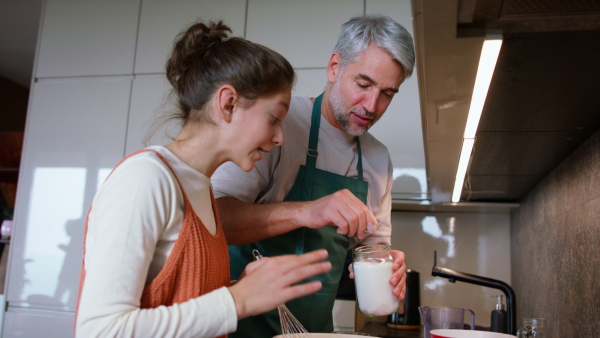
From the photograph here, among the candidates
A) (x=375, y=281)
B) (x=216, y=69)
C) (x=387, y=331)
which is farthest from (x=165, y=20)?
(x=375, y=281)

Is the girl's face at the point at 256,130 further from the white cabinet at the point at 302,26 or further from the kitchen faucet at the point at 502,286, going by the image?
the white cabinet at the point at 302,26

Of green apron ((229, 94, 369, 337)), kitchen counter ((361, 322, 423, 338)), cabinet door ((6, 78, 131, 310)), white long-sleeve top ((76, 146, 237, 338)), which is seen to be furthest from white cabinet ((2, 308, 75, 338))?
white long-sleeve top ((76, 146, 237, 338))

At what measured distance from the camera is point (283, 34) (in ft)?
8.22

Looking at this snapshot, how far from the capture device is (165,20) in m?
2.64

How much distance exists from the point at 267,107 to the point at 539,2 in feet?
1.48

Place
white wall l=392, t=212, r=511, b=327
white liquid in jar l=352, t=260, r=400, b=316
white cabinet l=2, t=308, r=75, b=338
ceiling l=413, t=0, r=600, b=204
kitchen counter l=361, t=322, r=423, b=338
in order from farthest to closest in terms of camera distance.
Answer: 1. white wall l=392, t=212, r=511, b=327
2. white cabinet l=2, t=308, r=75, b=338
3. kitchen counter l=361, t=322, r=423, b=338
4. white liquid in jar l=352, t=260, r=400, b=316
5. ceiling l=413, t=0, r=600, b=204

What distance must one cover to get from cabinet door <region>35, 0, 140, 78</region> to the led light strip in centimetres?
183

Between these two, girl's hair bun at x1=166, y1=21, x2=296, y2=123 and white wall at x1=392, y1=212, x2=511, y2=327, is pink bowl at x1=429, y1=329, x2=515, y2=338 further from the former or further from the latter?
white wall at x1=392, y1=212, x2=511, y2=327

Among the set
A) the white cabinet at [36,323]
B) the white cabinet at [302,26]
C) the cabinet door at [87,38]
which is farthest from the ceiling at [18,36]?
the white cabinet at [36,323]

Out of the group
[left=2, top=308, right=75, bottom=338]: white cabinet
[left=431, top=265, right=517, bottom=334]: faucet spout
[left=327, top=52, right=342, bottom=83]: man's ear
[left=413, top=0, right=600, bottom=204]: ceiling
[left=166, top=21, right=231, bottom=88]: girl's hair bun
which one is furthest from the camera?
[left=2, top=308, right=75, bottom=338]: white cabinet

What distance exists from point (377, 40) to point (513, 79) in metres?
0.48

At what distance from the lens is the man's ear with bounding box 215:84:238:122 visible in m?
0.89

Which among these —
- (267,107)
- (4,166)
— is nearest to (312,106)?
(267,107)

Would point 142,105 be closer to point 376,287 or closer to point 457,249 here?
point 457,249
